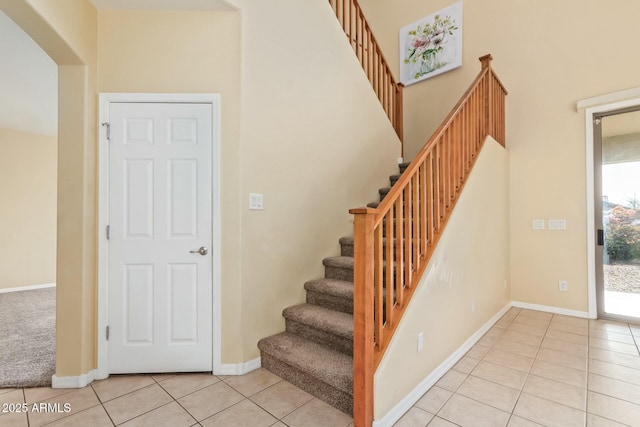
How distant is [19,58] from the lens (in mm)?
3074

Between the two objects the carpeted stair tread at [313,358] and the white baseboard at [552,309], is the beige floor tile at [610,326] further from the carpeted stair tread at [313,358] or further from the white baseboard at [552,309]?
the carpeted stair tread at [313,358]

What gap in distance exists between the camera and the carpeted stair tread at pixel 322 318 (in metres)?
2.20

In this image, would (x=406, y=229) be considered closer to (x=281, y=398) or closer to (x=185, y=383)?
(x=281, y=398)

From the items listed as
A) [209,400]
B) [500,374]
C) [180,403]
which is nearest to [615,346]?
[500,374]

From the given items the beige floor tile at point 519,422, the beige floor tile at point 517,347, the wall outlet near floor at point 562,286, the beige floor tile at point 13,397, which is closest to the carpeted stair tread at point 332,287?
the beige floor tile at point 519,422

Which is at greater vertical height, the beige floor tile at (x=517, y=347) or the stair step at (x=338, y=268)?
the stair step at (x=338, y=268)

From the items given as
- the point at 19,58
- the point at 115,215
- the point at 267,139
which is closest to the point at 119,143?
the point at 115,215

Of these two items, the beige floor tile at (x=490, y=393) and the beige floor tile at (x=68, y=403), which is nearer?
the beige floor tile at (x=68, y=403)

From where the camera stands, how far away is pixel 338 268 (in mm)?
2836

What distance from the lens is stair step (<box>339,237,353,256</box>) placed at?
308 centimetres

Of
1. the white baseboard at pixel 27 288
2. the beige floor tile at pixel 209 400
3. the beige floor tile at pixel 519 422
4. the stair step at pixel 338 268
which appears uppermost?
the stair step at pixel 338 268

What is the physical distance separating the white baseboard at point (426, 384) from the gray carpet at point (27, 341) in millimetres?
2311

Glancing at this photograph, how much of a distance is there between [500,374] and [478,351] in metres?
0.40

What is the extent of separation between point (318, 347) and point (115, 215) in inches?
69.7
